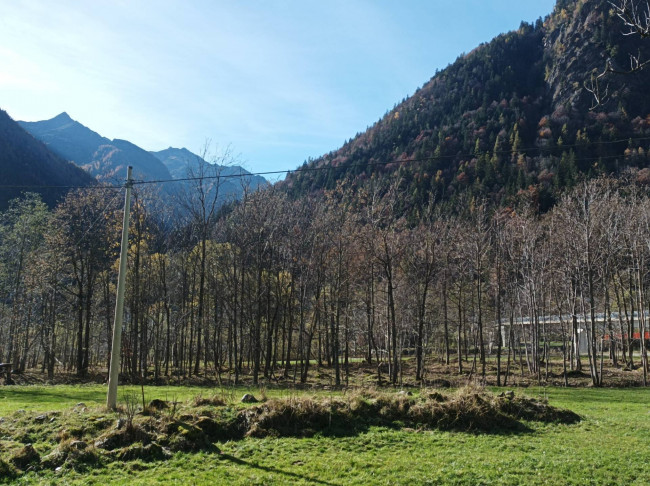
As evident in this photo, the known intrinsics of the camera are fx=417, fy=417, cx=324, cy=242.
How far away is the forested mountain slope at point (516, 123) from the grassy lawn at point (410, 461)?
5111cm

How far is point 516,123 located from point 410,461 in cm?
11479

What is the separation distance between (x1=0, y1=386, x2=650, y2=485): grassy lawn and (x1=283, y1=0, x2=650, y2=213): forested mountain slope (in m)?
51.1

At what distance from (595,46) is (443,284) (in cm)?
10554

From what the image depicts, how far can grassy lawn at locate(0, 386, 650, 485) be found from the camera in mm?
7836

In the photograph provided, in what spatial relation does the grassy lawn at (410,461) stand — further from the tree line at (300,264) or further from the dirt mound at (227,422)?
the tree line at (300,264)

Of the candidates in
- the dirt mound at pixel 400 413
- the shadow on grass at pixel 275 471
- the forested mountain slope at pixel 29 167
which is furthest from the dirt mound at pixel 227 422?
the forested mountain slope at pixel 29 167

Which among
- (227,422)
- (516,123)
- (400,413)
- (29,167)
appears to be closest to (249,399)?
(227,422)

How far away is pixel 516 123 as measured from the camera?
4220 inches


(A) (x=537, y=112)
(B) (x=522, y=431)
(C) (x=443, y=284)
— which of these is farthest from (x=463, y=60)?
(B) (x=522, y=431)

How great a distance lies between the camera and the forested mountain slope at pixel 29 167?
105 metres


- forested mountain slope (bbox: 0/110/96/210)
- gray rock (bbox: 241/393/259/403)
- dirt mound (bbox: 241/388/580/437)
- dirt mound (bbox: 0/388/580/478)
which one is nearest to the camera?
dirt mound (bbox: 0/388/580/478)

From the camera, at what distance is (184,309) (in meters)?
36.5

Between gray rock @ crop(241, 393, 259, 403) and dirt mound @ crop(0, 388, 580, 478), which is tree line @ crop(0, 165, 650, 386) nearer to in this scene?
gray rock @ crop(241, 393, 259, 403)

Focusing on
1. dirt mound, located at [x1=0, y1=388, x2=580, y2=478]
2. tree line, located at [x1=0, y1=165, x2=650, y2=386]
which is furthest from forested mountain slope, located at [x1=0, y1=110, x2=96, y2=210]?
dirt mound, located at [x1=0, y1=388, x2=580, y2=478]
